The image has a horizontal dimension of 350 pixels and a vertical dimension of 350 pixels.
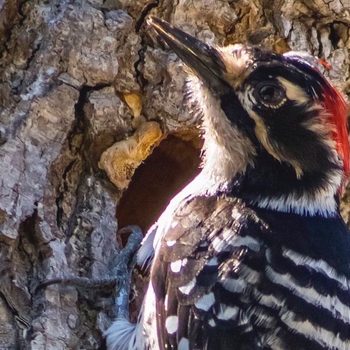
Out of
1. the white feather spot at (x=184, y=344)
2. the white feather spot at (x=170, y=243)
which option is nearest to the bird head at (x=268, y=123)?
the white feather spot at (x=170, y=243)

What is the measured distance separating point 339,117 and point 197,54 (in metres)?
0.55

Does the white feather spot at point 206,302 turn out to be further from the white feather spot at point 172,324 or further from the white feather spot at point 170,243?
the white feather spot at point 170,243

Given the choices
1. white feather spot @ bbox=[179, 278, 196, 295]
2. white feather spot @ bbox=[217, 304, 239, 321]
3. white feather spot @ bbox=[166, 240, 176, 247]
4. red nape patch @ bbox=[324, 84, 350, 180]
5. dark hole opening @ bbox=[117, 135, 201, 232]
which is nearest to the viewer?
white feather spot @ bbox=[217, 304, 239, 321]

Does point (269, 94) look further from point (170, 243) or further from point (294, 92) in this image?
point (170, 243)

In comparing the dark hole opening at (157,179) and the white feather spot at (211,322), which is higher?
the dark hole opening at (157,179)

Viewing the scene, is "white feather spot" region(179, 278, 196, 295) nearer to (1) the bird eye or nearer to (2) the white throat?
Answer: (2) the white throat

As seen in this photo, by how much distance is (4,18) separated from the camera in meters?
4.65

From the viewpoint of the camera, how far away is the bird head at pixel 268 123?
4367 mm

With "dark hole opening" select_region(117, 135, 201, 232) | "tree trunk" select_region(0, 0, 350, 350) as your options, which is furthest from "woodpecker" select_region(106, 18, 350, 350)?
"dark hole opening" select_region(117, 135, 201, 232)

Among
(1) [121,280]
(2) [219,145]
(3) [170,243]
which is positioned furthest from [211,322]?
(2) [219,145]

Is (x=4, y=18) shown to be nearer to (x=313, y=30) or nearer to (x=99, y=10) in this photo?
(x=99, y=10)

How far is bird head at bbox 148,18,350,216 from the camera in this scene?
14.3ft

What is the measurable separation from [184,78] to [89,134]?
43 centimetres

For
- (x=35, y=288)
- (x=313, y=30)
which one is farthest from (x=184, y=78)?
(x=35, y=288)
